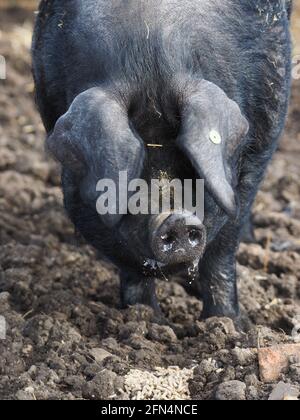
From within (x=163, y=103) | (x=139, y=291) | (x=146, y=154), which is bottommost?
(x=139, y=291)

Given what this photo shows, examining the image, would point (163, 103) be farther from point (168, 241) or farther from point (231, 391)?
point (231, 391)

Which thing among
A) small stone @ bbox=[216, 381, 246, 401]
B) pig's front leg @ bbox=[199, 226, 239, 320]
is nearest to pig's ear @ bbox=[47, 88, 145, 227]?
small stone @ bbox=[216, 381, 246, 401]

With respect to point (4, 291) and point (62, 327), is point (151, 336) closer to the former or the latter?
point (62, 327)

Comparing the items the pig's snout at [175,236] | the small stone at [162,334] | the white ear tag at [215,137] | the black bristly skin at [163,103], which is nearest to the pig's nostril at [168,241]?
the pig's snout at [175,236]

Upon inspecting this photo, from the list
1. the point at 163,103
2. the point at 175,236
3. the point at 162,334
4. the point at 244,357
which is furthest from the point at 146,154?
the point at 162,334

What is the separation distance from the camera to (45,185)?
19.9ft

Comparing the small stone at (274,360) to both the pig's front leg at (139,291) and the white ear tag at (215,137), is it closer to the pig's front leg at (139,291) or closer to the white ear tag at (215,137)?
the white ear tag at (215,137)

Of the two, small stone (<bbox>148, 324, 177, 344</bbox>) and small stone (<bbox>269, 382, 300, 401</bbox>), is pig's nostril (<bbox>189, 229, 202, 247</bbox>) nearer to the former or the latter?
small stone (<bbox>269, 382, 300, 401</bbox>)

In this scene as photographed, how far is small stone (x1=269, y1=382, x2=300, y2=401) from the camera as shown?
3229 millimetres

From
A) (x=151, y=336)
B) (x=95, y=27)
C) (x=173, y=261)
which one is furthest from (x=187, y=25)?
(x=151, y=336)

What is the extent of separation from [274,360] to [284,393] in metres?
0.23

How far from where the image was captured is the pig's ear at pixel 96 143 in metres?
3.20

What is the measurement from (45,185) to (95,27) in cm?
240

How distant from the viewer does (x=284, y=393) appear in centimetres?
325
